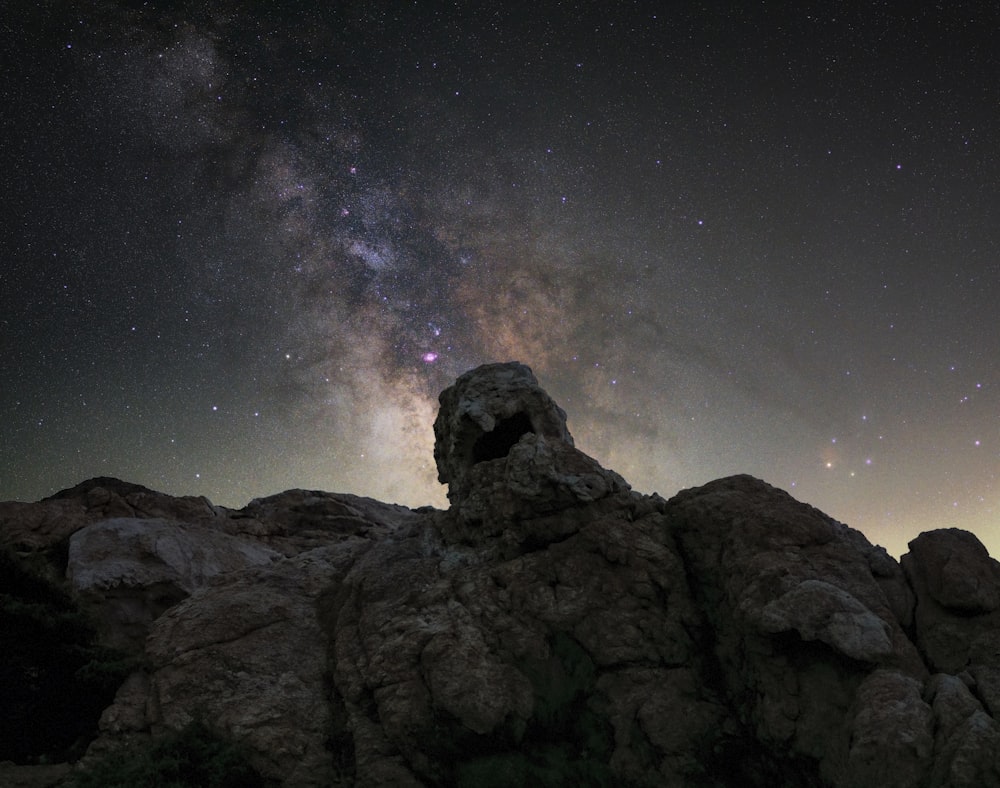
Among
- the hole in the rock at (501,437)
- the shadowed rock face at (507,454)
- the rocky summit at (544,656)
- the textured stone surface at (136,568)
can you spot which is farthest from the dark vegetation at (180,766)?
the hole in the rock at (501,437)

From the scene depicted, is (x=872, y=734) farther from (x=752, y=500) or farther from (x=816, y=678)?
(x=752, y=500)

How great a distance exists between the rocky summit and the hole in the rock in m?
3.67

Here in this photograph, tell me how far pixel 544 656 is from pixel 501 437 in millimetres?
Answer: 11090

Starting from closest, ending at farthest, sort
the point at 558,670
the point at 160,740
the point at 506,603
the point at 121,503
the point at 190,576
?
the point at 160,740 < the point at 558,670 < the point at 506,603 < the point at 190,576 < the point at 121,503

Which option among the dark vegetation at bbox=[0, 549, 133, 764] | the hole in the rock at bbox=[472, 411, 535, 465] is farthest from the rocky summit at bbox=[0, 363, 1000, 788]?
the hole in the rock at bbox=[472, 411, 535, 465]

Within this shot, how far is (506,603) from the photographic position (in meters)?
16.8

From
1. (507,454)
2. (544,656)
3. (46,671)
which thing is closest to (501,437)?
(507,454)

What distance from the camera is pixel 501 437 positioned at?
24.9m

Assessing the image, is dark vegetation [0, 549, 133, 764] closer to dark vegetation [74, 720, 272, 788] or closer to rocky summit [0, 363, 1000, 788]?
rocky summit [0, 363, 1000, 788]

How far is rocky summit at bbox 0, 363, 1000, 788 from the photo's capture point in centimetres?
1212

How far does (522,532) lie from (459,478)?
221 inches

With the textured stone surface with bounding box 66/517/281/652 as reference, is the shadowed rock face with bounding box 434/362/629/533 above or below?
above

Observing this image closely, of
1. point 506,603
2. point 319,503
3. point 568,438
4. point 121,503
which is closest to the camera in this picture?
point 506,603

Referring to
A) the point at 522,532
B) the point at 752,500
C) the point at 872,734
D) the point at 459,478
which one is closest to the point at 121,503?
the point at 459,478
